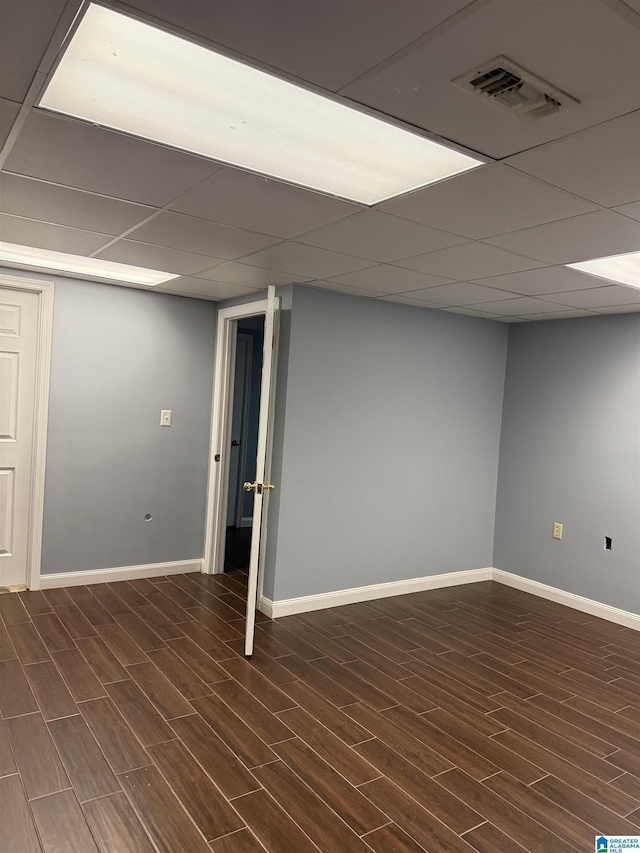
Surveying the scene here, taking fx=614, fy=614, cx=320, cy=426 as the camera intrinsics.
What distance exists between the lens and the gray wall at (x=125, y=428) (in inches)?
172

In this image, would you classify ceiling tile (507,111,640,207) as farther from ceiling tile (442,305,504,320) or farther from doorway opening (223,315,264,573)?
doorway opening (223,315,264,573)

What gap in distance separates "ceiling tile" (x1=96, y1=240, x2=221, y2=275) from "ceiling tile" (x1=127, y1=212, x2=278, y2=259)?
121mm

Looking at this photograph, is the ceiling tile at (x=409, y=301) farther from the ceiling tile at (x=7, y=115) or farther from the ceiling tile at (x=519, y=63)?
the ceiling tile at (x=7, y=115)

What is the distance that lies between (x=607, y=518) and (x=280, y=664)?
269 cm

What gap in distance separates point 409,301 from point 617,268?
60.3 inches

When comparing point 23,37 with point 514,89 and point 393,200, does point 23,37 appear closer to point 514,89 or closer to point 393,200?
point 514,89

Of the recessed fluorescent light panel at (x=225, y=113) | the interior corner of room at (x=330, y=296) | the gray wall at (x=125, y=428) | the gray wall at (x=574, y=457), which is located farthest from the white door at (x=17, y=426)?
the gray wall at (x=574, y=457)

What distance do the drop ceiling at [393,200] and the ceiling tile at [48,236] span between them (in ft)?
0.06

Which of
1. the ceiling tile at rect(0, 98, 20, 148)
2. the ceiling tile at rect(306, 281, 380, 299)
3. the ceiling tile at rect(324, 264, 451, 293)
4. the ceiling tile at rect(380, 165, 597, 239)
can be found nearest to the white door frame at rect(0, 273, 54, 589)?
the ceiling tile at rect(306, 281, 380, 299)

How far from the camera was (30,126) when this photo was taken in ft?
6.04

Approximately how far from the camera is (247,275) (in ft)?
12.5

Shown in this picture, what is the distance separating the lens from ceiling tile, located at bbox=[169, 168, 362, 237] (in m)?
2.19

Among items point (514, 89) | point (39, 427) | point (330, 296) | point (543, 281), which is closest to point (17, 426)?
point (39, 427)

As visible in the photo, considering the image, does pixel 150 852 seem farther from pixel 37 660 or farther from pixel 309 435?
pixel 309 435
